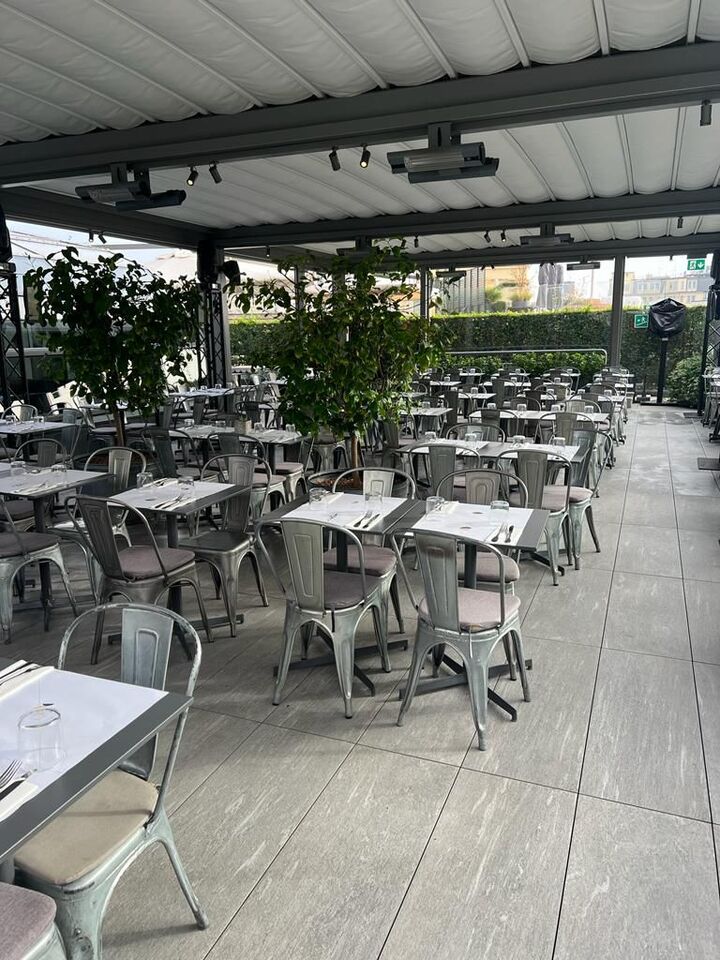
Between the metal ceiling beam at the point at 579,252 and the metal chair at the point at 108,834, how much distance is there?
11.3 metres

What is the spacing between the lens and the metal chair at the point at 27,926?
5.06ft

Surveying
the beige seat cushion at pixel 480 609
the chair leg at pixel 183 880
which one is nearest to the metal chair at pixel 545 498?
the beige seat cushion at pixel 480 609

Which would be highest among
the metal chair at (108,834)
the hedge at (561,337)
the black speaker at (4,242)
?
the black speaker at (4,242)

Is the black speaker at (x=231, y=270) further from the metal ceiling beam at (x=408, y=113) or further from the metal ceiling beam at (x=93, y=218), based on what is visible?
the metal ceiling beam at (x=408, y=113)

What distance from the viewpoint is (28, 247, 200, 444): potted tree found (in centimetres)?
611

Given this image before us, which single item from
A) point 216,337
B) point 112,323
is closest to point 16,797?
point 112,323

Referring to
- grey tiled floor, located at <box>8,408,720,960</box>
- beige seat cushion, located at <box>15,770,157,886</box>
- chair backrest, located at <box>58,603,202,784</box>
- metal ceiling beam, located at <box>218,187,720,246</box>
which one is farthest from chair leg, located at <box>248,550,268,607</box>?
metal ceiling beam, located at <box>218,187,720,246</box>

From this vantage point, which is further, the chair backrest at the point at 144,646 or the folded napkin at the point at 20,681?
the chair backrest at the point at 144,646

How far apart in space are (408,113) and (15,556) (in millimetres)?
3959

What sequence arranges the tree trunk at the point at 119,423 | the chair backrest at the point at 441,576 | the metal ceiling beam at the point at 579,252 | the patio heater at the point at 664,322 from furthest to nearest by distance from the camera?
the patio heater at the point at 664,322
the metal ceiling beam at the point at 579,252
the tree trunk at the point at 119,423
the chair backrest at the point at 441,576

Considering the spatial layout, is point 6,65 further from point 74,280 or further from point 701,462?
point 701,462

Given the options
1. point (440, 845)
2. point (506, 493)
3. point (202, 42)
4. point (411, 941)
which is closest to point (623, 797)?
point (440, 845)

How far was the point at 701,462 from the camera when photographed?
8.98 m

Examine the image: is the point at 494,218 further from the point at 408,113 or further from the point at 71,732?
the point at 71,732
